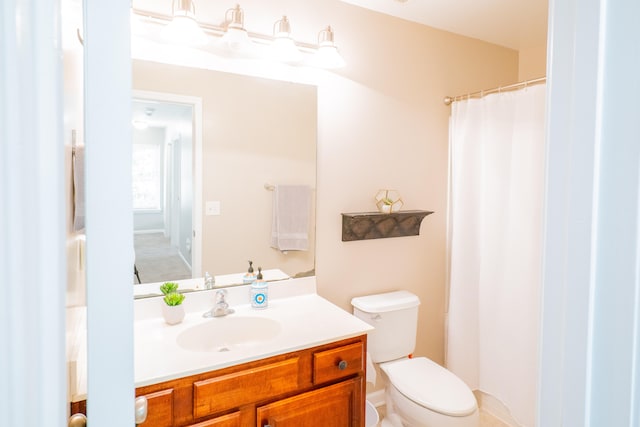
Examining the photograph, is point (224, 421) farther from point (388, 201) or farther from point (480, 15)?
point (480, 15)

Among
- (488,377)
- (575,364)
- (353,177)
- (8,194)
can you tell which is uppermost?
(353,177)

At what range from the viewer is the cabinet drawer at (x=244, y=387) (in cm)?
131

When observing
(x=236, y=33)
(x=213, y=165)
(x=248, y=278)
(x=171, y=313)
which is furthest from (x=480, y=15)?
(x=171, y=313)

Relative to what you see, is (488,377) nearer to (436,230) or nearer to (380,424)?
(380,424)

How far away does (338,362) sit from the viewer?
1.60m

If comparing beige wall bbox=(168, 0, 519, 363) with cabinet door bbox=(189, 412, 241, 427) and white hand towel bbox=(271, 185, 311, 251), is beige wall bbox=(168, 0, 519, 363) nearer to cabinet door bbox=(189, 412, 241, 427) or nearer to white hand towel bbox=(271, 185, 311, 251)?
white hand towel bbox=(271, 185, 311, 251)

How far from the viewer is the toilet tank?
216 centimetres

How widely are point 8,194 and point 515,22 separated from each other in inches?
111

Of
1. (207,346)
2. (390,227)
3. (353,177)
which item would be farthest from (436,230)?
(207,346)

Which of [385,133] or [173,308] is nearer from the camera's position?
[173,308]

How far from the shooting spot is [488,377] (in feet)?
7.91

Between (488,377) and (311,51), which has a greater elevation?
(311,51)

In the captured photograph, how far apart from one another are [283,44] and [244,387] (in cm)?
156

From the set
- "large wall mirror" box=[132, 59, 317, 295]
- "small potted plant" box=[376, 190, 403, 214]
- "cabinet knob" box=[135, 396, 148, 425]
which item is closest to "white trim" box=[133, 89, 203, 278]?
"large wall mirror" box=[132, 59, 317, 295]
